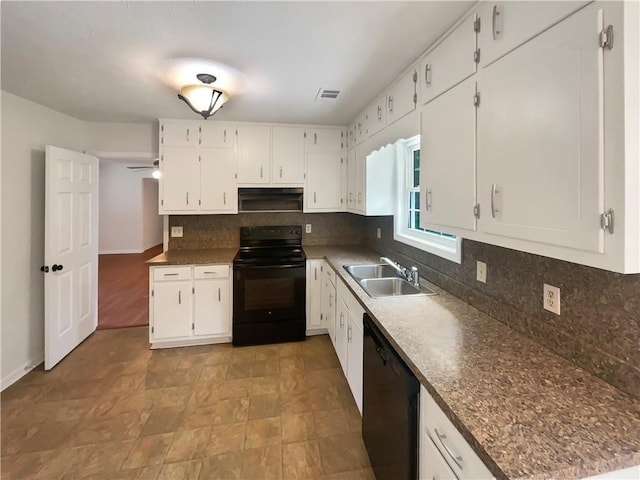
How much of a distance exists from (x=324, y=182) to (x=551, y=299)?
2764 millimetres

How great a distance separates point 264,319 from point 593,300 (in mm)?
2772

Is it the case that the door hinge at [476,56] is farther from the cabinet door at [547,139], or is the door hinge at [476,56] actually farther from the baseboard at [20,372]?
the baseboard at [20,372]

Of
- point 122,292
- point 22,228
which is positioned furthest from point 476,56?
point 122,292

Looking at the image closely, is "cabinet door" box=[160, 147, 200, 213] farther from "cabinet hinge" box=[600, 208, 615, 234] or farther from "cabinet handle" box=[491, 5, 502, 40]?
"cabinet hinge" box=[600, 208, 615, 234]

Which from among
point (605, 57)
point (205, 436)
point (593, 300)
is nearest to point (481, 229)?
point (593, 300)

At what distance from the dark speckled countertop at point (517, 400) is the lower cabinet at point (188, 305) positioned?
2.17m

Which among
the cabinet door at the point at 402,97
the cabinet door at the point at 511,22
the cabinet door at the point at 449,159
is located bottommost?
the cabinet door at the point at 449,159

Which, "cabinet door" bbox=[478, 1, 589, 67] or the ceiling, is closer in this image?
"cabinet door" bbox=[478, 1, 589, 67]

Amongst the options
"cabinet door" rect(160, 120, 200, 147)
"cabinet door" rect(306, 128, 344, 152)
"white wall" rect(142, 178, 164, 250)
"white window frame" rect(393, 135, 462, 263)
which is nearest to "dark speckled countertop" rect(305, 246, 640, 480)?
"white window frame" rect(393, 135, 462, 263)

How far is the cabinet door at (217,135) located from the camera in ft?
11.2

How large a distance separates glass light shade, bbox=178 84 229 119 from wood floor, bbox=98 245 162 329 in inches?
114

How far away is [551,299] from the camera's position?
128 centimetres

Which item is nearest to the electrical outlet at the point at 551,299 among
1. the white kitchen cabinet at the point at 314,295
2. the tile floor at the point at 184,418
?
the tile floor at the point at 184,418

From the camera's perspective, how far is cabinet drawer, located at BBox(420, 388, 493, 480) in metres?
0.84
